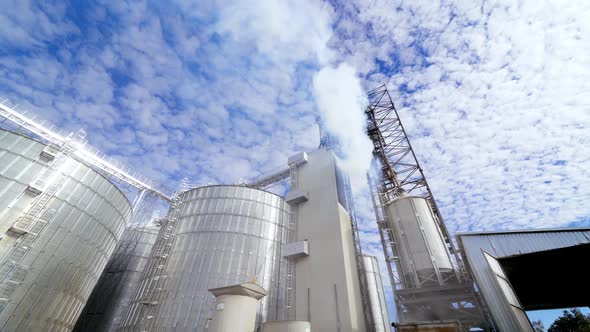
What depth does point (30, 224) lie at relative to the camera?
1510 centimetres

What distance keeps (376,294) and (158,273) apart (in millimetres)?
19691

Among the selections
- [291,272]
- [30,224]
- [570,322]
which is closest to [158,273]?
[30,224]

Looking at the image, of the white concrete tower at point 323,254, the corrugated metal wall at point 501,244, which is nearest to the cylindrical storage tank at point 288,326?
the white concrete tower at point 323,254

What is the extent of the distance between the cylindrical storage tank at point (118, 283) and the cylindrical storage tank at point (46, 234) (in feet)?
17.8

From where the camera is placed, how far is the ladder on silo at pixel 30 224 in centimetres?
1395

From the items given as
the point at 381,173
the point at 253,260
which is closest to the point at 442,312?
the point at 381,173

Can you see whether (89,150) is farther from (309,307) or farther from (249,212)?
(309,307)

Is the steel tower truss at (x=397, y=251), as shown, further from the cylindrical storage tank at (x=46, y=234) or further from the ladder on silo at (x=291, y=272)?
the cylindrical storage tank at (x=46, y=234)

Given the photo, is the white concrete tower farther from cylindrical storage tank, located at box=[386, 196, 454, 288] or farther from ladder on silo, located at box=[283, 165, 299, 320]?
cylindrical storage tank, located at box=[386, 196, 454, 288]

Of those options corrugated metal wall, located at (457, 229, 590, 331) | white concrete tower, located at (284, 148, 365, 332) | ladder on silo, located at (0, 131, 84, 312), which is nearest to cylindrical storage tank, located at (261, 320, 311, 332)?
white concrete tower, located at (284, 148, 365, 332)

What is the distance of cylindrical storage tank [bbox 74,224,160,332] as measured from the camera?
23.0 meters

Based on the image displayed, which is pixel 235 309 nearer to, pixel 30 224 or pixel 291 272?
pixel 291 272

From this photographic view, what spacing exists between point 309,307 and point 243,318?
5.42 m

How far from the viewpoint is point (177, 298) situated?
17266 mm
